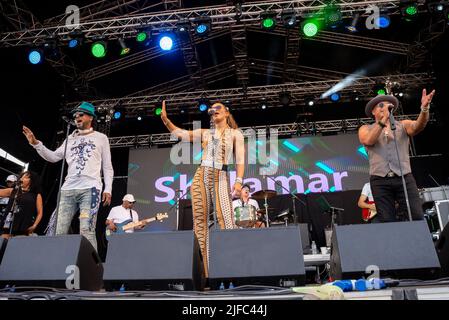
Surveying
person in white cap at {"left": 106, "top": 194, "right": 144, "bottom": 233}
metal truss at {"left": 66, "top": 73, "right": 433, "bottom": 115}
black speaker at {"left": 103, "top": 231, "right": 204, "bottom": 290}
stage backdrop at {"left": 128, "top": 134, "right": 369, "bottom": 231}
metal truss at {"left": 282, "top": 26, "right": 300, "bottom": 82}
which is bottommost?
black speaker at {"left": 103, "top": 231, "right": 204, "bottom": 290}

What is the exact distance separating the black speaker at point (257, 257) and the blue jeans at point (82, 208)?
5.24 feet

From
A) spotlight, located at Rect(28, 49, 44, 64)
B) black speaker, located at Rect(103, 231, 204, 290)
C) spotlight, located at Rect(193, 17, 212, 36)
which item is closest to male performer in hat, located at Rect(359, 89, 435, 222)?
black speaker, located at Rect(103, 231, 204, 290)

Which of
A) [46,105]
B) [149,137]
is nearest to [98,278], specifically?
[46,105]

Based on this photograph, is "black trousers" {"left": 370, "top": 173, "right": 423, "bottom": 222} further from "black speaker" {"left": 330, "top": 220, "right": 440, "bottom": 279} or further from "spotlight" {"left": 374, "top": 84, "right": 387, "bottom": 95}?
"spotlight" {"left": 374, "top": 84, "right": 387, "bottom": 95}

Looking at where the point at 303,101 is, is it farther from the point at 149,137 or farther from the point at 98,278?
the point at 98,278

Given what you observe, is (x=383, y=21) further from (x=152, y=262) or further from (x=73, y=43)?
(x=152, y=262)

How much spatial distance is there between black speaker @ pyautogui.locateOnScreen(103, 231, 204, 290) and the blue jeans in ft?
3.94

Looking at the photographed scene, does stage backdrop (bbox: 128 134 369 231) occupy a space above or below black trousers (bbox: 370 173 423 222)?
above

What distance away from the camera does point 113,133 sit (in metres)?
11.8

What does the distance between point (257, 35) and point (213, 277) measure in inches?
323

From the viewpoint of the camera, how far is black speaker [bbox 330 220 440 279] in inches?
88.9

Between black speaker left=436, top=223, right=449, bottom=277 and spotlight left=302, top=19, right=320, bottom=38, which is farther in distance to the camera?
spotlight left=302, top=19, right=320, bottom=38

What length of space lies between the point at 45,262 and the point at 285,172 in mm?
7927

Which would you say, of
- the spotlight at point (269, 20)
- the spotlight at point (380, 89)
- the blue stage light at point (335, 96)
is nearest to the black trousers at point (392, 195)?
the spotlight at point (269, 20)
